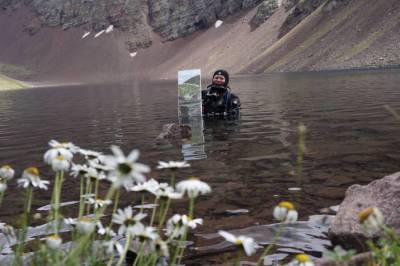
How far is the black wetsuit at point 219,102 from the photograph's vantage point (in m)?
24.1

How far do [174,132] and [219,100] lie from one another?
5.77m

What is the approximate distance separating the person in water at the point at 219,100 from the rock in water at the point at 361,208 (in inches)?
637

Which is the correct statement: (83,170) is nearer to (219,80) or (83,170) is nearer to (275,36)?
(219,80)

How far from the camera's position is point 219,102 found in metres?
24.9

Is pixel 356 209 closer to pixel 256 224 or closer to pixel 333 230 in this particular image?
pixel 333 230

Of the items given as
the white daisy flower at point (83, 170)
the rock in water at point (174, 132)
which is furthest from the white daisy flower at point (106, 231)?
the rock in water at point (174, 132)

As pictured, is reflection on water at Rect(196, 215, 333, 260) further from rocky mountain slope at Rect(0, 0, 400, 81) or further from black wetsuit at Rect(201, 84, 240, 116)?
rocky mountain slope at Rect(0, 0, 400, 81)

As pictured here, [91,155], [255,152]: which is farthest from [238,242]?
[255,152]

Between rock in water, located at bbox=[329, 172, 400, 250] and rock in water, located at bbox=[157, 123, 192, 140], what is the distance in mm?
12446

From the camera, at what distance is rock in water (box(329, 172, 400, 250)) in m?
6.50

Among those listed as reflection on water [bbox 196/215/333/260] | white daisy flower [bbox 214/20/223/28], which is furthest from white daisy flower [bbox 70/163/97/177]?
white daisy flower [bbox 214/20/223/28]

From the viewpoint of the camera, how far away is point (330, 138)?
17.1 meters

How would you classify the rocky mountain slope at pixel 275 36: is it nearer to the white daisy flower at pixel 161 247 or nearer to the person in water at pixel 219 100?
the person in water at pixel 219 100

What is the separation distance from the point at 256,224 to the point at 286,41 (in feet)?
388
